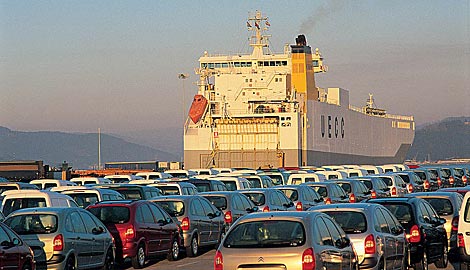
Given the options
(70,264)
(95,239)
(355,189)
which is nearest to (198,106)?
(355,189)

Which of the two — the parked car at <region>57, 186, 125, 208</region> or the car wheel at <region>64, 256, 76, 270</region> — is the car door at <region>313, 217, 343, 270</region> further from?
the parked car at <region>57, 186, 125, 208</region>

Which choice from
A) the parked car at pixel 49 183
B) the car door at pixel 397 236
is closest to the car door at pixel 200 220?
the car door at pixel 397 236

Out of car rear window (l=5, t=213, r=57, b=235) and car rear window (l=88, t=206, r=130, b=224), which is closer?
car rear window (l=5, t=213, r=57, b=235)

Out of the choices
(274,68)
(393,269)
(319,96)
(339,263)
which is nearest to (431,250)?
(393,269)

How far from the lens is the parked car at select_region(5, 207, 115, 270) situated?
16.1m

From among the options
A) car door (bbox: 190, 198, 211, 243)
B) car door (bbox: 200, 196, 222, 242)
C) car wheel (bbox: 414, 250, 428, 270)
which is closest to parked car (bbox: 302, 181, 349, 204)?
car door (bbox: 200, 196, 222, 242)

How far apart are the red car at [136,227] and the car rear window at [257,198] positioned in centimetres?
534

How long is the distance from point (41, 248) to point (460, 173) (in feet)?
112

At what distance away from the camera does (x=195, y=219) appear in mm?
21922

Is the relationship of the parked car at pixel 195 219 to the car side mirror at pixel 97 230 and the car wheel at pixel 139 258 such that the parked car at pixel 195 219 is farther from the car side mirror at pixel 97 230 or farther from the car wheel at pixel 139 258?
the car side mirror at pixel 97 230

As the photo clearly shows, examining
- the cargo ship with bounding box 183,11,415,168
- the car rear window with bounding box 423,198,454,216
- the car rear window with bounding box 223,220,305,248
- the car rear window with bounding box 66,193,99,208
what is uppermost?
the cargo ship with bounding box 183,11,415,168

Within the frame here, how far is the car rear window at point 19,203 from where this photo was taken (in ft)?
66.0

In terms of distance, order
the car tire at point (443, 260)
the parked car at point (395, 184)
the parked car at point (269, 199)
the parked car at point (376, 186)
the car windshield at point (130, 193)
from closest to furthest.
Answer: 1. the car tire at point (443, 260)
2. the parked car at point (269, 199)
3. the car windshield at point (130, 193)
4. the parked car at point (376, 186)
5. the parked car at point (395, 184)

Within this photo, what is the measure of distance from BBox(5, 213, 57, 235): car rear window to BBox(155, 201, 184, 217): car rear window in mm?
5454
